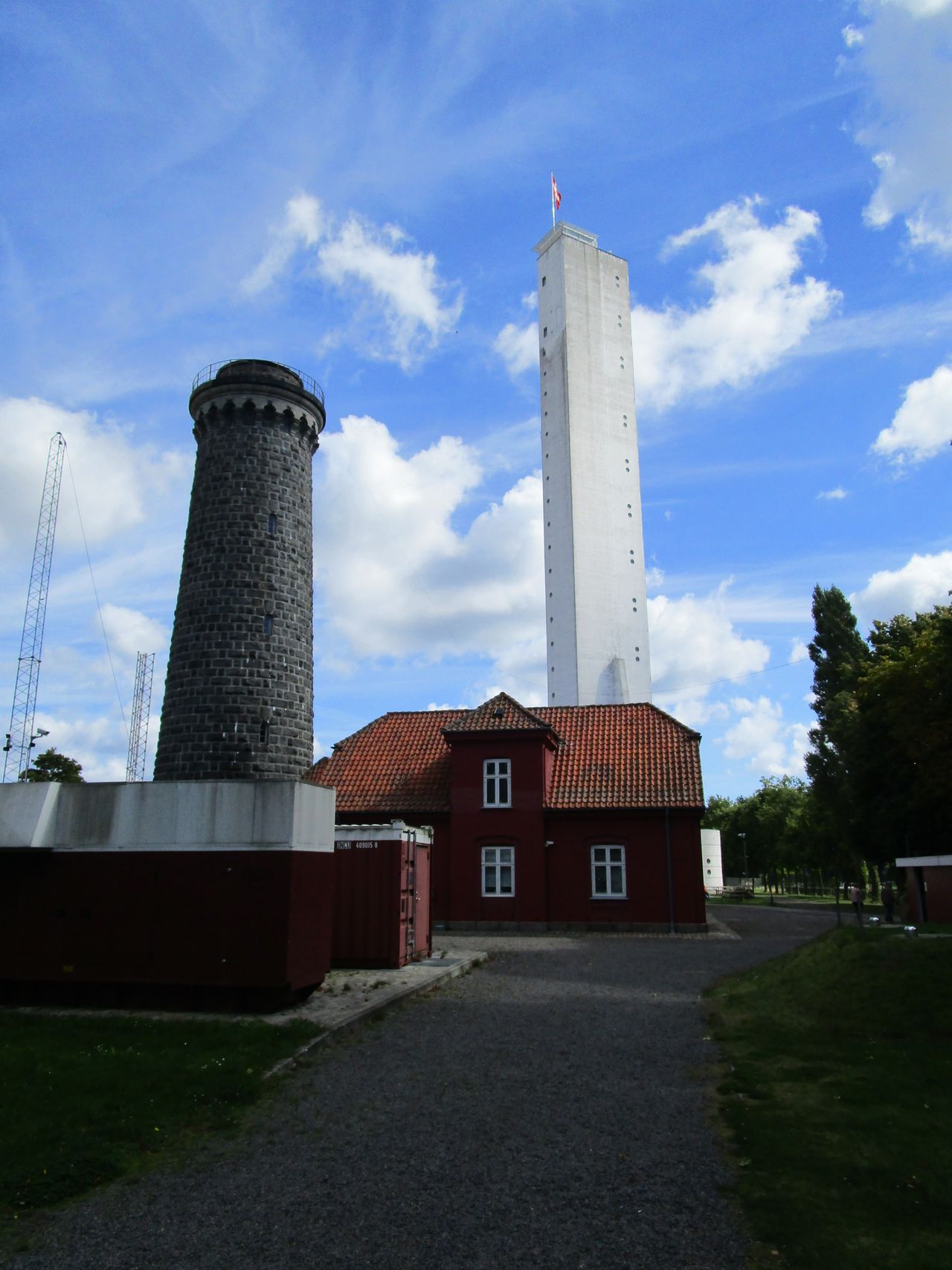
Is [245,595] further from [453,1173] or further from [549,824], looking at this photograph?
[453,1173]

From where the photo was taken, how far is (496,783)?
99.7 ft

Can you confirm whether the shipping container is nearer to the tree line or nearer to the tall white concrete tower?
A: the tree line

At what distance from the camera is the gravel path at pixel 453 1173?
549 cm

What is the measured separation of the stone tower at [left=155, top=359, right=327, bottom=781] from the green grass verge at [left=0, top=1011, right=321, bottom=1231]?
9.35 meters

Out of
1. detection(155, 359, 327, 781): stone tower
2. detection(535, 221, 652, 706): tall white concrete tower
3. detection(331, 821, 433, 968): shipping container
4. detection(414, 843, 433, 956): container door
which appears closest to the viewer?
detection(331, 821, 433, 968): shipping container

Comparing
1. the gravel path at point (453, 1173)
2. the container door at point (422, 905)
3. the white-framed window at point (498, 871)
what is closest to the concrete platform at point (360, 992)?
the container door at point (422, 905)

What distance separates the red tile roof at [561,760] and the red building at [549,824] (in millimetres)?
60

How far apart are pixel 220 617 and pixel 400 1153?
54.4ft

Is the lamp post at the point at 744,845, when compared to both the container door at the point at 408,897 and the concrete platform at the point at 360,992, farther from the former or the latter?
the container door at the point at 408,897

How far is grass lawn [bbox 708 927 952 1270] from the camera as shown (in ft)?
18.1

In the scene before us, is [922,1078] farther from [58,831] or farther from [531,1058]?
[58,831]

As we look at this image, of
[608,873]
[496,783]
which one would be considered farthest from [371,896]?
[608,873]

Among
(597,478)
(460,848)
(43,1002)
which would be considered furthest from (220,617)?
(597,478)

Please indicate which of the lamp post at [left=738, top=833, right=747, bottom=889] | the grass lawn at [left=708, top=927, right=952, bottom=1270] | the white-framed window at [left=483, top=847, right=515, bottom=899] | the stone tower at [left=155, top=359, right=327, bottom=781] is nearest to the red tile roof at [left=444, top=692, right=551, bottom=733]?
the white-framed window at [left=483, top=847, right=515, bottom=899]
